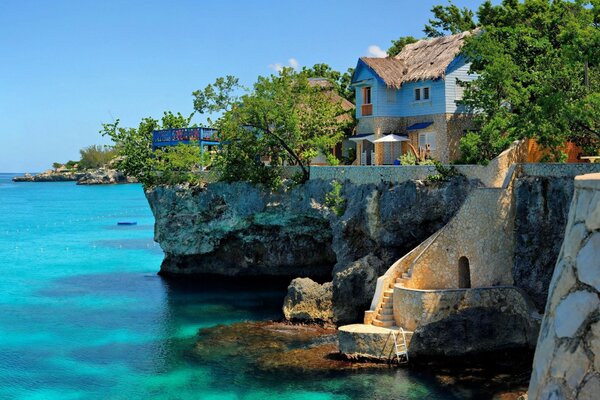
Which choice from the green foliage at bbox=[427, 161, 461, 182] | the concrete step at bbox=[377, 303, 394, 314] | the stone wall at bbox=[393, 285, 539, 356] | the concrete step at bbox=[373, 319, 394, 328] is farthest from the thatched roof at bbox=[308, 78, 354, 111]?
the stone wall at bbox=[393, 285, 539, 356]

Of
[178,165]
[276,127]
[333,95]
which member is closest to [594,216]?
[276,127]

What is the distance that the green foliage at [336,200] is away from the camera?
3822 cm

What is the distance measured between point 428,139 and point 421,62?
16.5 ft

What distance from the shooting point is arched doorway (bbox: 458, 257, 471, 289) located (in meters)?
31.0

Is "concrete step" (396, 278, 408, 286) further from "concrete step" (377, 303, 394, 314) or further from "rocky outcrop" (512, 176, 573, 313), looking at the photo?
"rocky outcrop" (512, 176, 573, 313)

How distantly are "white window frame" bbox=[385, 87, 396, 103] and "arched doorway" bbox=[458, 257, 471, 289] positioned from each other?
1666cm

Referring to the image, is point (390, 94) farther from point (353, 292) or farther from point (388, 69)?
point (353, 292)

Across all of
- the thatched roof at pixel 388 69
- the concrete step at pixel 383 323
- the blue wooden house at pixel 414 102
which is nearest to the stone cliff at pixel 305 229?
the concrete step at pixel 383 323

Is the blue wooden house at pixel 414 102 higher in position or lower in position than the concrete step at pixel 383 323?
higher

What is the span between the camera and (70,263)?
2392 inches

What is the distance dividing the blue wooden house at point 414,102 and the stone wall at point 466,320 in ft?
51.6

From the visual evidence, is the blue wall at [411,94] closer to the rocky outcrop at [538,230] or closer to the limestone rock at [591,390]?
the rocky outcrop at [538,230]

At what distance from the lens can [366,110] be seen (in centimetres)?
4550

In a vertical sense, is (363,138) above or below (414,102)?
below
